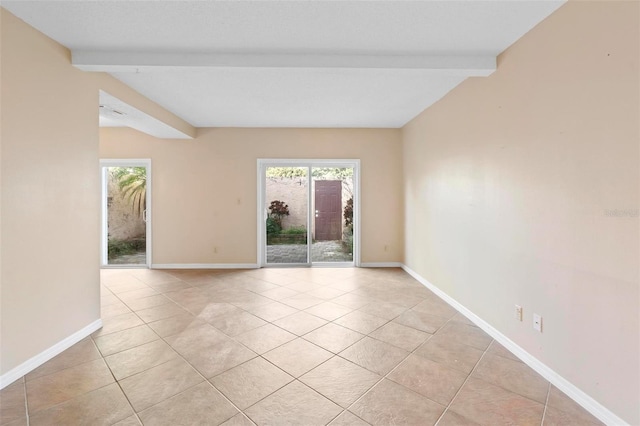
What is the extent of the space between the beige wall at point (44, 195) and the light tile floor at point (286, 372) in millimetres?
321

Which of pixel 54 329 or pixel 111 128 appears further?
pixel 111 128

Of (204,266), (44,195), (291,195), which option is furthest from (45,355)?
(291,195)

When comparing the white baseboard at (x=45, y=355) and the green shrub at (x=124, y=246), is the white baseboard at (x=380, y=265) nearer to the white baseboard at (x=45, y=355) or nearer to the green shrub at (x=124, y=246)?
the white baseboard at (x=45, y=355)

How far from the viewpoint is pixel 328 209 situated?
16.9 ft

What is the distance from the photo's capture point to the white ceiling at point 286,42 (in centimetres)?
183

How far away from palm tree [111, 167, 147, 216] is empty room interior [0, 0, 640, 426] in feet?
5.57

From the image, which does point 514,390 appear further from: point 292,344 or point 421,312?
point 292,344

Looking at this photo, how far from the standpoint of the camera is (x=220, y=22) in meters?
1.98

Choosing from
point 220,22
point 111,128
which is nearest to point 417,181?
point 220,22

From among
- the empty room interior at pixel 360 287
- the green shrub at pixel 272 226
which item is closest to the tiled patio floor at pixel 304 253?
the green shrub at pixel 272 226

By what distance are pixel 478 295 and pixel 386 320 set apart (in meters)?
0.96

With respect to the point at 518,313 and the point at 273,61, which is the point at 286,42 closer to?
the point at 273,61

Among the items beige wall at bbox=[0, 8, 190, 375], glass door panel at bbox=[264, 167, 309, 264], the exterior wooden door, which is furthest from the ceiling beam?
the exterior wooden door

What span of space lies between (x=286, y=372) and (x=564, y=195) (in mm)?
2260
